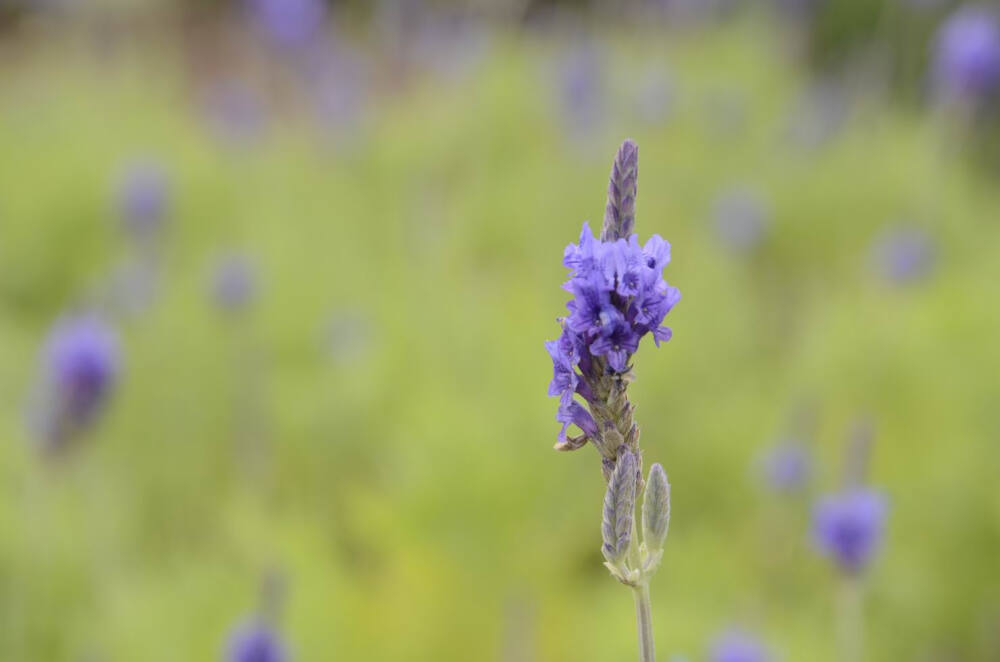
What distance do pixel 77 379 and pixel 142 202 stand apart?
1.73 metres

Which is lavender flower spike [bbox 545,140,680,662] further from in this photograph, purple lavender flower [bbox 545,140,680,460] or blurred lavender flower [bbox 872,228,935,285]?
blurred lavender flower [bbox 872,228,935,285]

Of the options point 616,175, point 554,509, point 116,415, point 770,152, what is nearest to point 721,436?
point 554,509

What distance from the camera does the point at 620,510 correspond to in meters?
→ 0.61

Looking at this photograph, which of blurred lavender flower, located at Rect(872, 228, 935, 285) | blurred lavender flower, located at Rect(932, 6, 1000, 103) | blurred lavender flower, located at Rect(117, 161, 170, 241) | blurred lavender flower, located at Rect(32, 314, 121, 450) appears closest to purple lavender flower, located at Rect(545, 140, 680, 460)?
blurred lavender flower, located at Rect(32, 314, 121, 450)

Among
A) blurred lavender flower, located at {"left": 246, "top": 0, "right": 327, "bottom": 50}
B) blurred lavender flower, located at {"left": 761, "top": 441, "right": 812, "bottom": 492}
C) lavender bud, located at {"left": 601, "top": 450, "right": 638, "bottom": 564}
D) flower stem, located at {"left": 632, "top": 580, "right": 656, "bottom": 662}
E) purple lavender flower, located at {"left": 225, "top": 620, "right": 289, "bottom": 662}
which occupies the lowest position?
flower stem, located at {"left": 632, "top": 580, "right": 656, "bottom": 662}

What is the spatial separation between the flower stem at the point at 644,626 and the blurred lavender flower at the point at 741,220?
2.83 meters

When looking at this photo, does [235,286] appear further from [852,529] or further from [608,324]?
[608,324]

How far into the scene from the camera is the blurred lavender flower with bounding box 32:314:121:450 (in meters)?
1.50

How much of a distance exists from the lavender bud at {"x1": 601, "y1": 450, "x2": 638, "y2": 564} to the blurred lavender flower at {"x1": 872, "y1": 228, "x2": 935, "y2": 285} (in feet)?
7.61

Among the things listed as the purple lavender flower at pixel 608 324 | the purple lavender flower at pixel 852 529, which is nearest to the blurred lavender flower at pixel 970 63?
the purple lavender flower at pixel 852 529

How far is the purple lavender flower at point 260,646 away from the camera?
1.13 meters

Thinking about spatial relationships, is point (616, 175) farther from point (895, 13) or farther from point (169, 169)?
point (895, 13)

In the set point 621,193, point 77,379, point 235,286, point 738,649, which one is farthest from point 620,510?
point 235,286

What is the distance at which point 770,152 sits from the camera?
14.0 feet
